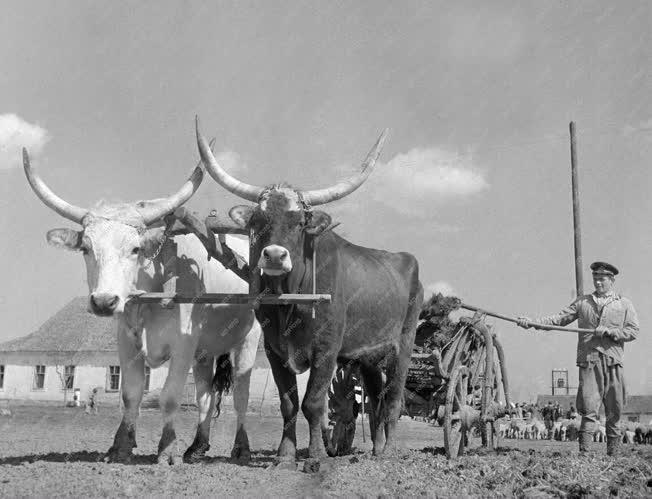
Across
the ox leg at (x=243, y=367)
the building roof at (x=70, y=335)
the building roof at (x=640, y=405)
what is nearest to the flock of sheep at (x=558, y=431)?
the ox leg at (x=243, y=367)

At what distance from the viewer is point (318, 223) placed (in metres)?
6.93

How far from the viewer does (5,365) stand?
4300 centimetres

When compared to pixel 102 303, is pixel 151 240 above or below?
above

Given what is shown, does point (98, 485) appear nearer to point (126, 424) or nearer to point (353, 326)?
point (126, 424)

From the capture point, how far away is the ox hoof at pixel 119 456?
23.6 feet

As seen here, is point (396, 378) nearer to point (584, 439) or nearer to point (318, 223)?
point (584, 439)

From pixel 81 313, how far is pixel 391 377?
37.6 metres

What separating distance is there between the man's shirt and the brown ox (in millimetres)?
2253

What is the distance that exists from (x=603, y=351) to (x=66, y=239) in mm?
5982

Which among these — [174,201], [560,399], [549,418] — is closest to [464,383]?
[174,201]

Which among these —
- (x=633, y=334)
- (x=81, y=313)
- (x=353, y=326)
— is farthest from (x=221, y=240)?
(x=81, y=313)

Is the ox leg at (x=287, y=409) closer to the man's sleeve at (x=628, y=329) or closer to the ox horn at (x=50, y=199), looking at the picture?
the ox horn at (x=50, y=199)

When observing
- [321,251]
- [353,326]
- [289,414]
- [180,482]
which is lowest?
[180,482]

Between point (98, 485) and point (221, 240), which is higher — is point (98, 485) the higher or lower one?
the lower one
